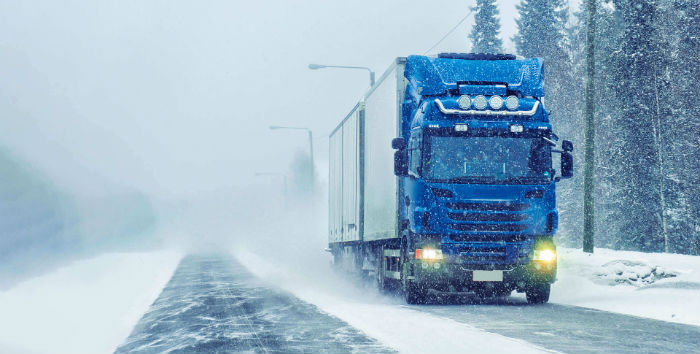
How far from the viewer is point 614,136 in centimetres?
4581

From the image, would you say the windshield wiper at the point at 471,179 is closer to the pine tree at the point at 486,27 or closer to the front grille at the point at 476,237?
the front grille at the point at 476,237

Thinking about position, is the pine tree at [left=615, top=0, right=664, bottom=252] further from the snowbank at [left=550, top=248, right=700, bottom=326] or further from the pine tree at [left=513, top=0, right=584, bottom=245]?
the snowbank at [left=550, top=248, right=700, bottom=326]

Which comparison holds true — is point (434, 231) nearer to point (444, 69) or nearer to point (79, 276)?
point (444, 69)

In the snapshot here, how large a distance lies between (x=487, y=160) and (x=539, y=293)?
276 cm

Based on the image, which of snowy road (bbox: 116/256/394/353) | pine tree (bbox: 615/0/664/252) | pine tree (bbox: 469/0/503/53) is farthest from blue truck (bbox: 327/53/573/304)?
pine tree (bbox: 469/0/503/53)

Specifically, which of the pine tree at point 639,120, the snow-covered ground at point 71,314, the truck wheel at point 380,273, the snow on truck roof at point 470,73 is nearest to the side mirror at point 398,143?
the snow on truck roof at point 470,73

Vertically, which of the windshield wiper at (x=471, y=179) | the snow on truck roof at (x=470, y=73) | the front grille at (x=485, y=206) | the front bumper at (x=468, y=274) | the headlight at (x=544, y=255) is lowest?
the front bumper at (x=468, y=274)

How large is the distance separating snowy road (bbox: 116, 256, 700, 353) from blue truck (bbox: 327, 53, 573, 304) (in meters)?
0.72

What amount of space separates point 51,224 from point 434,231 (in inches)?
1855

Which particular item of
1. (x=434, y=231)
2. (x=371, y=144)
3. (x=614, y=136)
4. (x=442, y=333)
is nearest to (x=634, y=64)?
(x=614, y=136)

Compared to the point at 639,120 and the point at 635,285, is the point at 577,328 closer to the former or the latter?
the point at 635,285

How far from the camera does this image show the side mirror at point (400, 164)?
13.1m

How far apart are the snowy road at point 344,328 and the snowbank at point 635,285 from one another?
94cm

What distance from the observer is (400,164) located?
1308 centimetres
